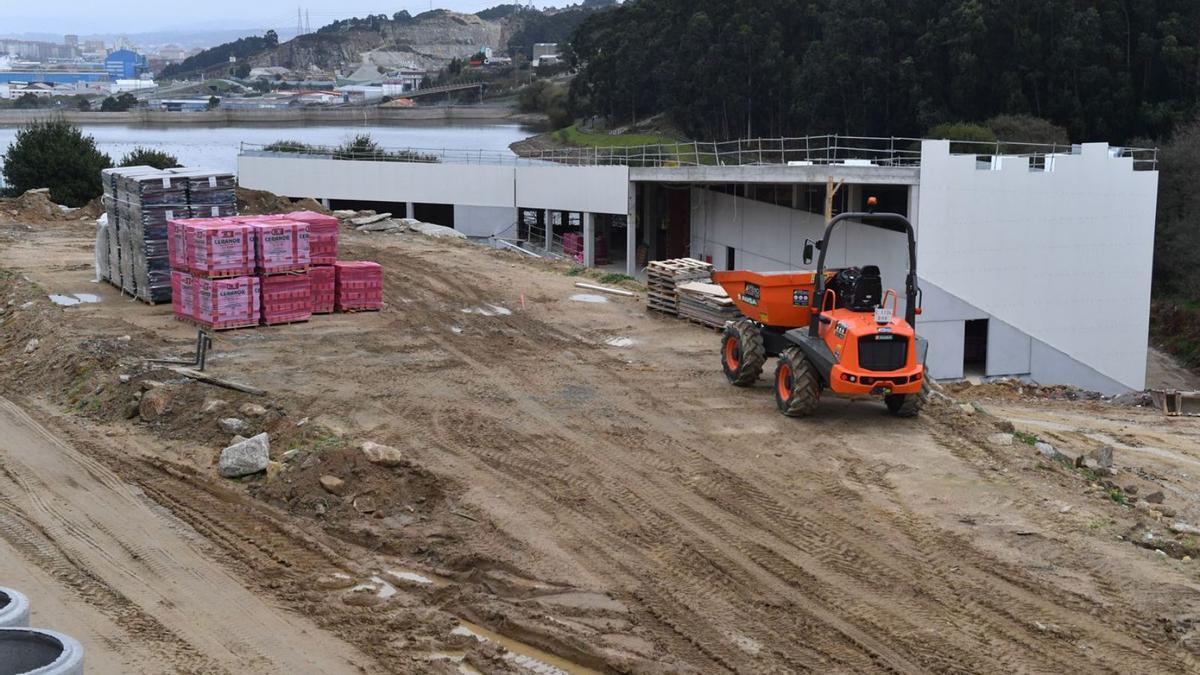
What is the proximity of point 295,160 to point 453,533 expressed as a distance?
133ft

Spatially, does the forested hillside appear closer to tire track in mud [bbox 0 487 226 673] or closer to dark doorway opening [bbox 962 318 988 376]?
dark doorway opening [bbox 962 318 988 376]

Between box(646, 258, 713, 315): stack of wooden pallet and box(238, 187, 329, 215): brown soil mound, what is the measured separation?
1985cm

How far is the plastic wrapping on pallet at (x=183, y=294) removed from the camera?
22.9m

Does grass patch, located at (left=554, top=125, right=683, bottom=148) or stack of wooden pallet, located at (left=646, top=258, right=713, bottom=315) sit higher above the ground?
grass patch, located at (left=554, top=125, right=683, bottom=148)

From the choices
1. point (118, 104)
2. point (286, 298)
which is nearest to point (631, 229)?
point (286, 298)

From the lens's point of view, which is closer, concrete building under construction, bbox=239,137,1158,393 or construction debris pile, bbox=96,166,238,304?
construction debris pile, bbox=96,166,238,304

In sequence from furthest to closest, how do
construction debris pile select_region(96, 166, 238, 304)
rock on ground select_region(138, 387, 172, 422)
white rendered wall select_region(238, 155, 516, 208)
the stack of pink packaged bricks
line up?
white rendered wall select_region(238, 155, 516, 208)
construction debris pile select_region(96, 166, 238, 304)
the stack of pink packaged bricks
rock on ground select_region(138, 387, 172, 422)

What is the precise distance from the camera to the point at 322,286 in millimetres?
24125

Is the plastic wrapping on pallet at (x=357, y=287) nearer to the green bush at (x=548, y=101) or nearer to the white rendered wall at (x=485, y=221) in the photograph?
the white rendered wall at (x=485, y=221)

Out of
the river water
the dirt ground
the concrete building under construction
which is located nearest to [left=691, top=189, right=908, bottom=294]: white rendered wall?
the concrete building under construction

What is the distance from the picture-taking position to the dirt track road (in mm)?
10391

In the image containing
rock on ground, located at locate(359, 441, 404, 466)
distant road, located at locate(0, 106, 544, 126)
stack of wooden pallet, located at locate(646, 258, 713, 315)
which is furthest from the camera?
distant road, located at locate(0, 106, 544, 126)

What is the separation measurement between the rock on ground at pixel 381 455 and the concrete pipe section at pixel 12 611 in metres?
7.23

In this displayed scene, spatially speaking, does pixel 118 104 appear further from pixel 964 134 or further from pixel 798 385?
pixel 798 385
